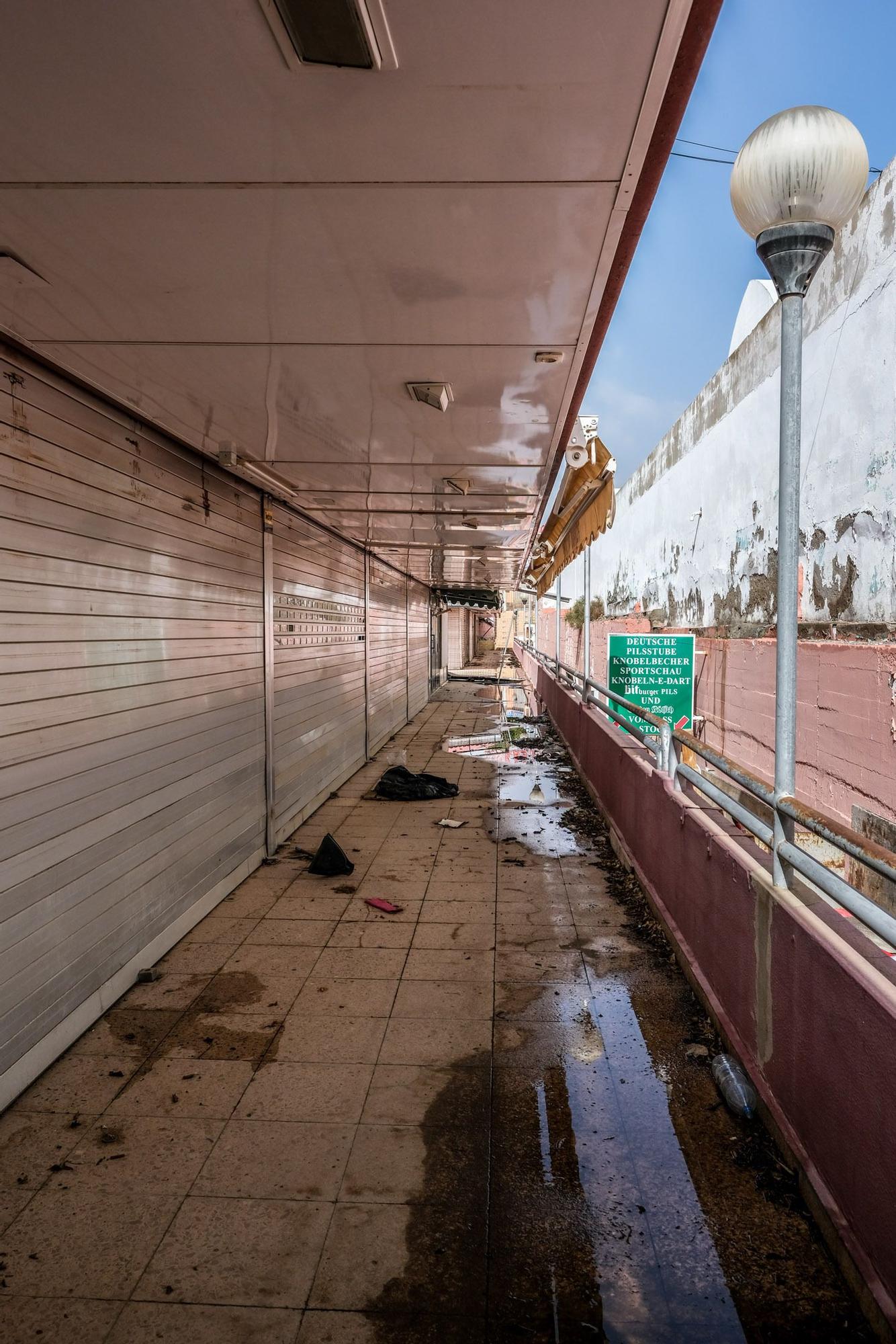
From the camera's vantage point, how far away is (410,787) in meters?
8.24

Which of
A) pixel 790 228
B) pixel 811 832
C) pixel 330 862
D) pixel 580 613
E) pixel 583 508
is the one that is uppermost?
pixel 790 228

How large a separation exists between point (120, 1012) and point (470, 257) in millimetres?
3634

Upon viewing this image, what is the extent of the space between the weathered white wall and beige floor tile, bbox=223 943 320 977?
14.4 ft

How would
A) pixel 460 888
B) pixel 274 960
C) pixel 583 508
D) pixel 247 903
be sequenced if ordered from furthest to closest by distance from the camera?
pixel 583 508
pixel 460 888
pixel 247 903
pixel 274 960

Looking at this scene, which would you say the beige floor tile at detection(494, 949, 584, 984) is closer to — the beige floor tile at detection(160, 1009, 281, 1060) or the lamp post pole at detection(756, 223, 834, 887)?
the beige floor tile at detection(160, 1009, 281, 1060)

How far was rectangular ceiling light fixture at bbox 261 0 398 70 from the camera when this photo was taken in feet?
4.37

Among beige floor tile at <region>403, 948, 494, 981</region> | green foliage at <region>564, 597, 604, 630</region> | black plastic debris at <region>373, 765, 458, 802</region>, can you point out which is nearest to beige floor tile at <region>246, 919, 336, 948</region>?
beige floor tile at <region>403, 948, 494, 981</region>

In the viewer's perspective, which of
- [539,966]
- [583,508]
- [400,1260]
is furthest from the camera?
[583,508]

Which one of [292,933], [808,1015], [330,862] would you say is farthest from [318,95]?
[330,862]

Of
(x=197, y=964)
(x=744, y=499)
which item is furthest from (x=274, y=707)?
(x=744, y=499)

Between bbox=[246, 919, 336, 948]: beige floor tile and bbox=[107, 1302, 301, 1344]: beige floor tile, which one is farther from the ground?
bbox=[246, 919, 336, 948]: beige floor tile

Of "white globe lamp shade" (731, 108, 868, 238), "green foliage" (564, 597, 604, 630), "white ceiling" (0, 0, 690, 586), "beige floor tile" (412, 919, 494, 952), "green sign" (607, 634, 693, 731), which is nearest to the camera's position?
"white ceiling" (0, 0, 690, 586)

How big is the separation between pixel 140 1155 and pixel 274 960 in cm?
156

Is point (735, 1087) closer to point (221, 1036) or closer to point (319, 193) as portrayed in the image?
point (221, 1036)
